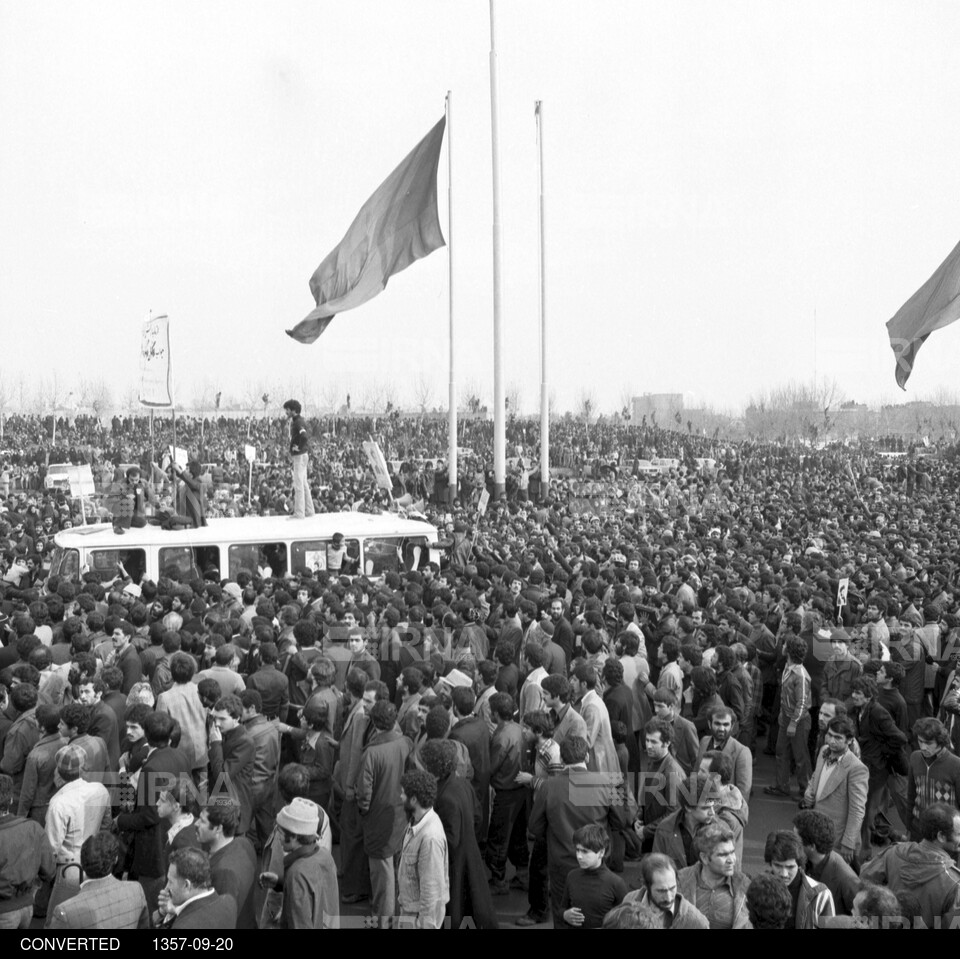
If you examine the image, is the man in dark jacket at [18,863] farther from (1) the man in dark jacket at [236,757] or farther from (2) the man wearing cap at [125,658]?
(2) the man wearing cap at [125,658]

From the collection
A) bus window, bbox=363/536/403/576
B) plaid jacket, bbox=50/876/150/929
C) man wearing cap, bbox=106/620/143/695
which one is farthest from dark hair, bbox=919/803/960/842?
bus window, bbox=363/536/403/576

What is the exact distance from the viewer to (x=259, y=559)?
1234 cm

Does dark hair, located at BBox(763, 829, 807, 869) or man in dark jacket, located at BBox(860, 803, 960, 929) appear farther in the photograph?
man in dark jacket, located at BBox(860, 803, 960, 929)

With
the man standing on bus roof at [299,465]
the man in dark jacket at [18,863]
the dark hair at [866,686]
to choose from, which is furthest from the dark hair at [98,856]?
the man standing on bus roof at [299,465]

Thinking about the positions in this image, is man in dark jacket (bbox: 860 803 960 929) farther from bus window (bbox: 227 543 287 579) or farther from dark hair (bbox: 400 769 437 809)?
bus window (bbox: 227 543 287 579)

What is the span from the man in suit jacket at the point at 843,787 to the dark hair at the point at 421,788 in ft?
8.58

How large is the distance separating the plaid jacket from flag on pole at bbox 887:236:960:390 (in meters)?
13.4

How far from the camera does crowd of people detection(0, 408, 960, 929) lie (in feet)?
16.3

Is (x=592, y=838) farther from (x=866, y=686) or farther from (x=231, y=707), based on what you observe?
(x=866, y=686)

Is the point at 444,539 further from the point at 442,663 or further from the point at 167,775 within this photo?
the point at 167,775

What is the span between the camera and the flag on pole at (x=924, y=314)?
15.4 meters
